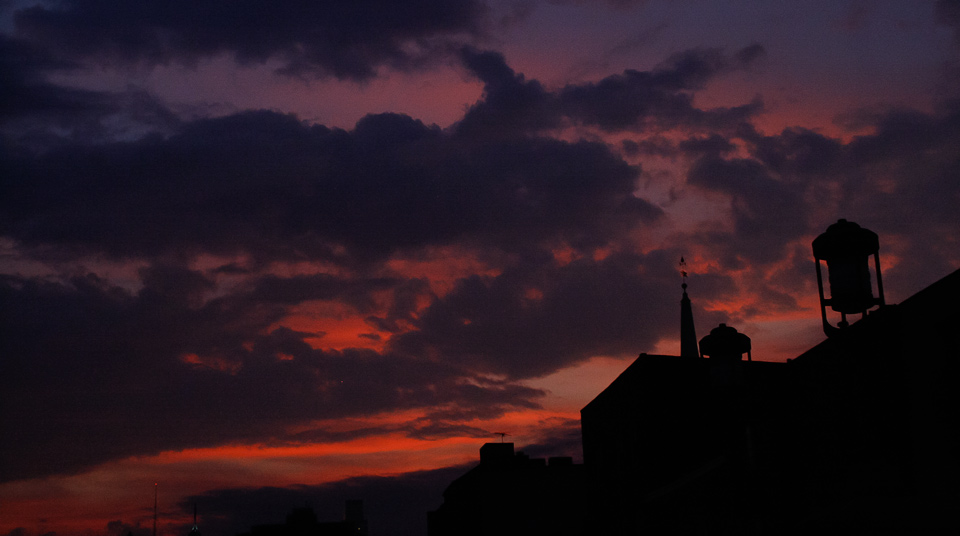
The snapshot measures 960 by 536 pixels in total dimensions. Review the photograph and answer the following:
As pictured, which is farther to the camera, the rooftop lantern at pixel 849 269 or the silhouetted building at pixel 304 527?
the silhouetted building at pixel 304 527

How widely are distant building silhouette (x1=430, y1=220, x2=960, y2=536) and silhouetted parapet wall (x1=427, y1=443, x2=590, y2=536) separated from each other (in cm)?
2244

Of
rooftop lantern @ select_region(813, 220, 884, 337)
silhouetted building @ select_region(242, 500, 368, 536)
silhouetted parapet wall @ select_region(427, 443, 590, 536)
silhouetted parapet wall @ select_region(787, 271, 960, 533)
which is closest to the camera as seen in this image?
rooftop lantern @ select_region(813, 220, 884, 337)

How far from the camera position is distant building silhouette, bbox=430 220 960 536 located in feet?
40.8

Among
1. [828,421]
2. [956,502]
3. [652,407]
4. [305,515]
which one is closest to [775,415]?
[828,421]

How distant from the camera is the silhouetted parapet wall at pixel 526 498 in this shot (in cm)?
6038

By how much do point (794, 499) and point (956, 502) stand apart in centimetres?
809

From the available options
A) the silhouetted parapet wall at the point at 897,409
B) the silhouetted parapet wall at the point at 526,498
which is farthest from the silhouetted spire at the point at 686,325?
the silhouetted parapet wall at the point at 897,409

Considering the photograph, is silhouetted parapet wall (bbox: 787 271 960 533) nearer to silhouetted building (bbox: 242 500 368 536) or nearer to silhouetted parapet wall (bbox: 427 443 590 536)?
silhouetted parapet wall (bbox: 427 443 590 536)

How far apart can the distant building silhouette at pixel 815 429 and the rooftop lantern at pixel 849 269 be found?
0.02 m

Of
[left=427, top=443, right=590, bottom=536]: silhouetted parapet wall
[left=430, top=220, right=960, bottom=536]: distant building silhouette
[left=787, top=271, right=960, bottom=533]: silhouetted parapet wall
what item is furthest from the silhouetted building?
[left=787, top=271, right=960, bottom=533]: silhouetted parapet wall

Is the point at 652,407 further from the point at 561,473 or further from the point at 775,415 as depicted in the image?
the point at 561,473

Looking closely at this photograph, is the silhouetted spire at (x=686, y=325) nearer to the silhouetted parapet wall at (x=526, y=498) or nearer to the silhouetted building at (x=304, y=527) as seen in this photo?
the silhouetted parapet wall at (x=526, y=498)

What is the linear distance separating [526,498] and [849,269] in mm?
51620

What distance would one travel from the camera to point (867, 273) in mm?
12281
